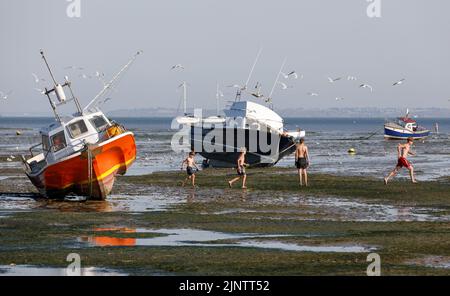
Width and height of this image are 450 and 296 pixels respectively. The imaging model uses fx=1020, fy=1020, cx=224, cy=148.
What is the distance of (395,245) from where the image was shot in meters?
22.4

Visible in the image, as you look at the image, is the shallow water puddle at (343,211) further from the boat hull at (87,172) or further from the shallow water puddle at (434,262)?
the shallow water puddle at (434,262)

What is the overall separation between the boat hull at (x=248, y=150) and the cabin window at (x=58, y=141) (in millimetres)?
18631

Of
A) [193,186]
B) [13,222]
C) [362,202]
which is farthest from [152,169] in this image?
[13,222]

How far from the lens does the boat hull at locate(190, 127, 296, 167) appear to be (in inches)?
2036

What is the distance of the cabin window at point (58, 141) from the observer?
33.7m

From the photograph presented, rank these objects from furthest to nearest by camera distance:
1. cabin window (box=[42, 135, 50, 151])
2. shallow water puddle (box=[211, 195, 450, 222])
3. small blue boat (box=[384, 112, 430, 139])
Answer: small blue boat (box=[384, 112, 430, 139])
cabin window (box=[42, 135, 50, 151])
shallow water puddle (box=[211, 195, 450, 222])

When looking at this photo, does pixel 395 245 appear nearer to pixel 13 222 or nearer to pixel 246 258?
pixel 246 258

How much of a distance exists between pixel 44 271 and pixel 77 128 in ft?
48.5

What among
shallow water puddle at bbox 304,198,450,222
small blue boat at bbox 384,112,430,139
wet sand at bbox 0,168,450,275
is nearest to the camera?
wet sand at bbox 0,168,450,275

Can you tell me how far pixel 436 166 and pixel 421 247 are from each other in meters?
32.0

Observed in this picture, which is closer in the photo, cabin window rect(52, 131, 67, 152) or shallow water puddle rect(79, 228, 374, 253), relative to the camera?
shallow water puddle rect(79, 228, 374, 253)

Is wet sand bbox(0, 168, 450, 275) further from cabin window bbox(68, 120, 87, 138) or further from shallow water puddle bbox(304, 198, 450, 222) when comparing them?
cabin window bbox(68, 120, 87, 138)

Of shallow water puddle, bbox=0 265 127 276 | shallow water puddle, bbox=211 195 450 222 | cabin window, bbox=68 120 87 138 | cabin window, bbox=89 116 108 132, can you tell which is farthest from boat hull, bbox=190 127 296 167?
shallow water puddle, bbox=0 265 127 276

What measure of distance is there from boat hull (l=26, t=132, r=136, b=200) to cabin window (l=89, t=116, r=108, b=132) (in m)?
0.82
